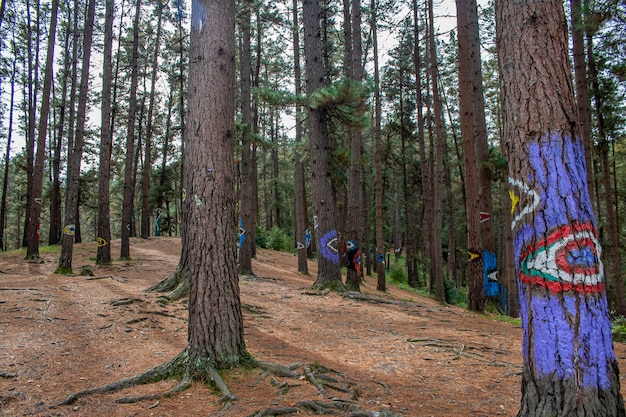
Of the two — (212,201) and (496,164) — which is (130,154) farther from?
(212,201)

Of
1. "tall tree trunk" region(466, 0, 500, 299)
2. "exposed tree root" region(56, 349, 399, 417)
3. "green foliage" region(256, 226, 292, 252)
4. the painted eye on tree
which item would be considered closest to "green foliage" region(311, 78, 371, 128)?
"tall tree trunk" region(466, 0, 500, 299)

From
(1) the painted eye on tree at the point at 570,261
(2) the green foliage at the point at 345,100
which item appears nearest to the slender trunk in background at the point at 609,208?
(2) the green foliage at the point at 345,100

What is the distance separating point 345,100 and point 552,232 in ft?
26.3

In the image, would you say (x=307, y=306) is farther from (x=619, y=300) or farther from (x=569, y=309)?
(x=619, y=300)

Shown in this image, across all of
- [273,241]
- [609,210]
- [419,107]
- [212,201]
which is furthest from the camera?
[273,241]

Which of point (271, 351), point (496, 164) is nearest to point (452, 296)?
point (496, 164)

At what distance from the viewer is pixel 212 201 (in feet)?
14.5

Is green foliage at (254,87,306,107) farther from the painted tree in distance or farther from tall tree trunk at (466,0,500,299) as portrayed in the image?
the painted tree in distance

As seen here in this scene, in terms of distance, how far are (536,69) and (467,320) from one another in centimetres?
666

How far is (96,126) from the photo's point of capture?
27.3 m

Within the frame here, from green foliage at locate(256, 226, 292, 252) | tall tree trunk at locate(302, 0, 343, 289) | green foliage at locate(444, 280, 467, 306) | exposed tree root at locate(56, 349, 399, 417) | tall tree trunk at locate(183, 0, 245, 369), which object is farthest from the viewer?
green foliage at locate(256, 226, 292, 252)

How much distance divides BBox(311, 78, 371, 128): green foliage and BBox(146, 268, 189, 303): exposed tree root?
4.95 metres

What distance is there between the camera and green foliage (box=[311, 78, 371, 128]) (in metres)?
9.63

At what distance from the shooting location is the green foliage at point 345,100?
963 centimetres
